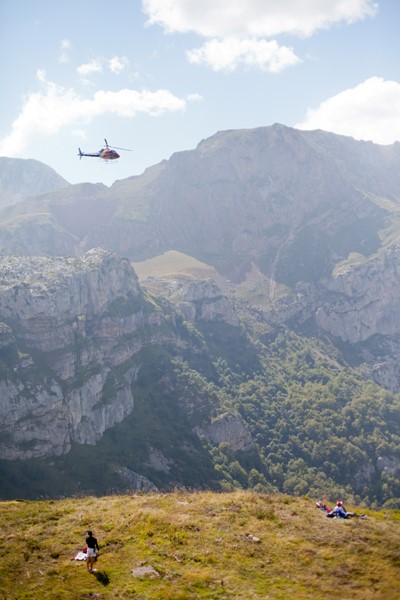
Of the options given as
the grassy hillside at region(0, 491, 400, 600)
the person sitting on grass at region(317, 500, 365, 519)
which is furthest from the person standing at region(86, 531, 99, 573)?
the person sitting on grass at region(317, 500, 365, 519)

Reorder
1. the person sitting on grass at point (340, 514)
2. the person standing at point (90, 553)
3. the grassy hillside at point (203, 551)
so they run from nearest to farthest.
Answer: the grassy hillside at point (203, 551)
the person standing at point (90, 553)
the person sitting on grass at point (340, 514)


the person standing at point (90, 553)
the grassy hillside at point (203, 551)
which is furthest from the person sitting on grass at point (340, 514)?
the person standing at point (90, 553)

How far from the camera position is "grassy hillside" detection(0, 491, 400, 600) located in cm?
2817

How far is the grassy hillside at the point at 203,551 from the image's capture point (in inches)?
1109

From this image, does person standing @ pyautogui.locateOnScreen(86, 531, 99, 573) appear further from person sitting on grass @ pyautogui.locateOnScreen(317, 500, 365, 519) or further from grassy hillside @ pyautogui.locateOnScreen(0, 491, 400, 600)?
person sitting on grass @ pyautogui.locateOnScreen(317, 500, 365, 519)

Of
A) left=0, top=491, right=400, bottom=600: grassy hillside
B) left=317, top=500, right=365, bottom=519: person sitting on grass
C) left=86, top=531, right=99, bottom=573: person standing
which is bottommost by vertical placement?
left=317, top=500, right=365, bottom=519: person sitting on grass

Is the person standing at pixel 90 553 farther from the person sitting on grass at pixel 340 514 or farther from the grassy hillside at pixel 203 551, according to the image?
the person sitting on grass at pixel 340 514

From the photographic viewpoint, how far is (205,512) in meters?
39.4

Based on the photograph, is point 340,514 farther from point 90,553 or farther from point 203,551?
point 90,553

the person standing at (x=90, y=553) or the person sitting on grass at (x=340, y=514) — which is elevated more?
the person standing at (x=90, y=553)

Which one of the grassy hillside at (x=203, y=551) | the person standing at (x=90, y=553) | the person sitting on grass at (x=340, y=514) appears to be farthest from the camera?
the person sitting on grass at (x=340, y=514)

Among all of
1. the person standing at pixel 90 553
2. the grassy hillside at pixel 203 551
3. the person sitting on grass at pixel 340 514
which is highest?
the person standing at pixel 90 553

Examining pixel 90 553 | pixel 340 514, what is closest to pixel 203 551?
pixel 90 553

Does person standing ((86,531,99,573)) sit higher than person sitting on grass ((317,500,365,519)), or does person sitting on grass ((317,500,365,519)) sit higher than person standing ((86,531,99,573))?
person standing ((86,531,99,573))
